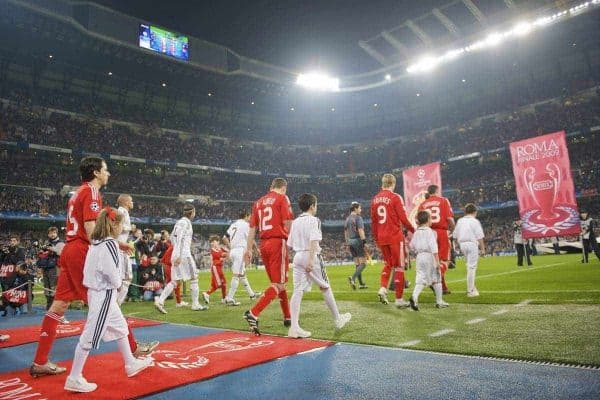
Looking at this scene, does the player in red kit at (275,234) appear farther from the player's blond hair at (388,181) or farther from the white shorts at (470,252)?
the white shorts at (470,252)

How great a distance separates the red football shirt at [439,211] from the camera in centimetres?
853

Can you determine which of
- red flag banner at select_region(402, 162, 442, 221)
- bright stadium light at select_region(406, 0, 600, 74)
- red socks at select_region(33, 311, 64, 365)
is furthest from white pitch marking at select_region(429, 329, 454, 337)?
bright stadium light at select_region(406, 0, 600, 74)

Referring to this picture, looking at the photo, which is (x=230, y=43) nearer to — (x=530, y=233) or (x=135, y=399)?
(x=530, y=233)

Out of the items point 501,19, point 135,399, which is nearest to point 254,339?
point 135,399

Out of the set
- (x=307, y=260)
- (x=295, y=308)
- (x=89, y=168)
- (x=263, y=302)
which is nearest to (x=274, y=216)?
(x=307, y=260)

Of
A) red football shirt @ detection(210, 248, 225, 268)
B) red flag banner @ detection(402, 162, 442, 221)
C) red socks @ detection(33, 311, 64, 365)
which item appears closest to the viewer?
red socks @ detection(33, 311, 64, 365)

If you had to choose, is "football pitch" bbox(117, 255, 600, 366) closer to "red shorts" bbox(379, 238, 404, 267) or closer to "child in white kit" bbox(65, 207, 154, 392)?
"red shorts" bbox(379, 238, 404, 267)

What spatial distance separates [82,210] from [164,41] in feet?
119

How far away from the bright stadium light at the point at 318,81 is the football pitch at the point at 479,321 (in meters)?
44.5

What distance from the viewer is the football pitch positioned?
4117 mm

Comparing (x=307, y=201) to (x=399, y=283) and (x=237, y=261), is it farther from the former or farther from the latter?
(x=237, y=261)

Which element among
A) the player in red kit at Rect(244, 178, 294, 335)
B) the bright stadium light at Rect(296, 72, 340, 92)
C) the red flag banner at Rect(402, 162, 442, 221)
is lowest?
the player in red kit at Rect(244, 178, 294, 335)

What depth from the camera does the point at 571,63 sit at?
4159 centimetres

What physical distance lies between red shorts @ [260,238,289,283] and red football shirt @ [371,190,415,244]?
234cm
